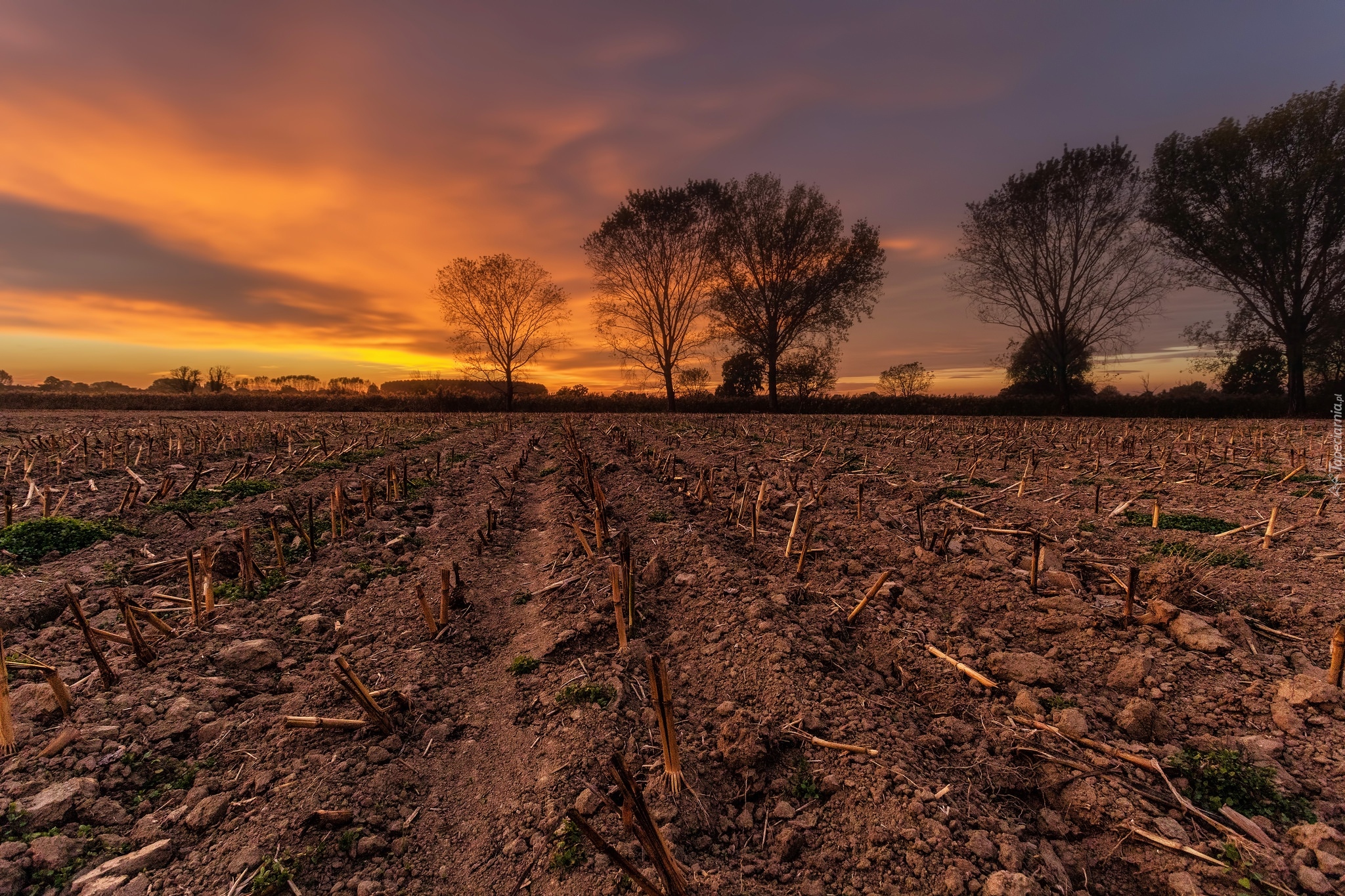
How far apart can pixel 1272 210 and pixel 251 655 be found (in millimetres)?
45291

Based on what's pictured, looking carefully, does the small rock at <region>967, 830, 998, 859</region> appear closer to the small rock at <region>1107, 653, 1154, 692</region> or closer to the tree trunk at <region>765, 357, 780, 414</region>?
the small rock at <region>1107, 653, 1154, 692</region>

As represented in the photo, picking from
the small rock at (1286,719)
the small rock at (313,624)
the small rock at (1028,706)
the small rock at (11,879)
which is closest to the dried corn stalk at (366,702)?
the small rock at (11,879)

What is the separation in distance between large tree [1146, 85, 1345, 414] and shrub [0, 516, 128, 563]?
45.5m

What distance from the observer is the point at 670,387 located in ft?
124

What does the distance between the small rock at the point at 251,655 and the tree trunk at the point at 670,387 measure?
102 ft

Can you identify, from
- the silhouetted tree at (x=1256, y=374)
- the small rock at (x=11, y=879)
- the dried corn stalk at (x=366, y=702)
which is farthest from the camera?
the silhouetted tree at (x=1256, y=374)

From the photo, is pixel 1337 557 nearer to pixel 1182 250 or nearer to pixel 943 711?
pixel 943 711

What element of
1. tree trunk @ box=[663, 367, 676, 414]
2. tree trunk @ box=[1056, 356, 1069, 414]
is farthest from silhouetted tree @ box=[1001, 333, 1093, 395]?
tree trunk @ box=[663, 367, 676, 414]

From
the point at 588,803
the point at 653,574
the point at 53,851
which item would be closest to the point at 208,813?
the point at 53,851

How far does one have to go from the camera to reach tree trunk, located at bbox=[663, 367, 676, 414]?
36188mm

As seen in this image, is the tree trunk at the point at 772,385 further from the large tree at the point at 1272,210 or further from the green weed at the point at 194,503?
the green weed at the point at 194,503

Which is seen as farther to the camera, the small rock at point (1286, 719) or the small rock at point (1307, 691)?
the small rock at point (1307, 691)

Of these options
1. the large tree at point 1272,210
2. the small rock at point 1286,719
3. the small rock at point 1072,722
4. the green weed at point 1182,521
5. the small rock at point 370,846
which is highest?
the large tree at point 1272,210

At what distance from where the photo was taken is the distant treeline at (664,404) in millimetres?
32031
